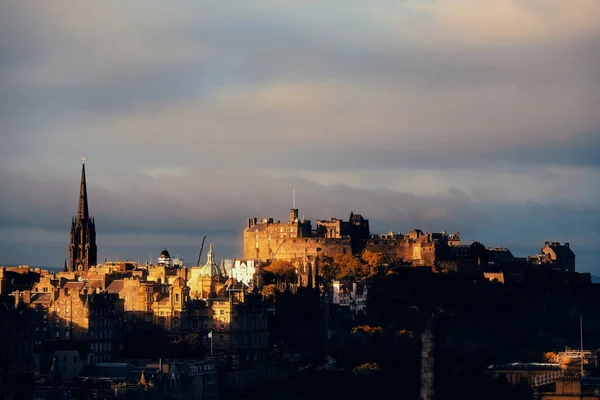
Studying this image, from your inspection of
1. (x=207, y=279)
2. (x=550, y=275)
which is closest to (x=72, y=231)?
(x=207, y=279)

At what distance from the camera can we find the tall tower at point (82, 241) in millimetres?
176250

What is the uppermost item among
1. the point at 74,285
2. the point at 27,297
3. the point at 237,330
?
the point at 74,285

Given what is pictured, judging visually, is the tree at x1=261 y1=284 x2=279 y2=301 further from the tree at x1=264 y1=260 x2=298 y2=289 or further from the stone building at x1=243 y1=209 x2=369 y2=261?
the stone building at x1=243 y1=209 x2=369 y2=261

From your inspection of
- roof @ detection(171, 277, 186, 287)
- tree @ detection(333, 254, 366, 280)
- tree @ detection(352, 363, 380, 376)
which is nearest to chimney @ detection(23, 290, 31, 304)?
roof @ detection(171, 277, 186, 287)

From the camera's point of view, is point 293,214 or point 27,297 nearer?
point 27,297

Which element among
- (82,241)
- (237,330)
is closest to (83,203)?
(82,241)

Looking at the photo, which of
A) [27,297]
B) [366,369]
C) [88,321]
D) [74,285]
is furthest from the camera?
[74,285]

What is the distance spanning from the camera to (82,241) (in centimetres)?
17712

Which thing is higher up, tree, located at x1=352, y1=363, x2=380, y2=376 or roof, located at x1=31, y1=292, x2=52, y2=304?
roof, located at x1=31, y1=292, x2=52, y2=304

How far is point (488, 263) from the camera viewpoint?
187000 millimetres

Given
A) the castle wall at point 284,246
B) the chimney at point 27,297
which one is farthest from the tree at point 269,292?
the castle wall at point 284,246

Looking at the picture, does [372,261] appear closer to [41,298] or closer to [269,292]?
[269,292]

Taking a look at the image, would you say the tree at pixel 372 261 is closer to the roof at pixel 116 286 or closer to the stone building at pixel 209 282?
the stone building at pixel 209 282

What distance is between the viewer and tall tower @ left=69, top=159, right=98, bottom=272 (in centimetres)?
17625
